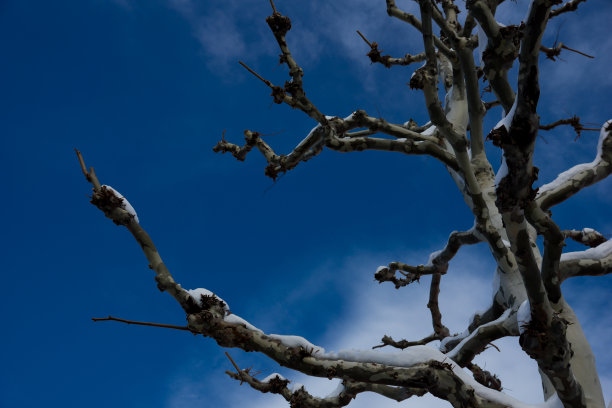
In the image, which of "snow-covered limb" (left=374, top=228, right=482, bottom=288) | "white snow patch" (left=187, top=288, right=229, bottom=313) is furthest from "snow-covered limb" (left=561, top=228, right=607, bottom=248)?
"white snow patch" (left=187, top=288, right=229, bottom=313)

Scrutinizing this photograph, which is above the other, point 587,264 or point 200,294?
point 587,264

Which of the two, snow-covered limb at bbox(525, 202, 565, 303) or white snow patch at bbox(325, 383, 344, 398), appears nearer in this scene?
snow-covered limb at bbox(525, 202, 565, 303)

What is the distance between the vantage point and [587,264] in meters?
4.22

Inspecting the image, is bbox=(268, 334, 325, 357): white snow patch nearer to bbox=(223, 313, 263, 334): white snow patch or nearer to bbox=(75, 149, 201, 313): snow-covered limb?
bbox=(223, 313, 263, 334): white snow patch

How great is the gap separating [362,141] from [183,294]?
8.81 feet

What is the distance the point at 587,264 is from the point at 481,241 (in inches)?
47.3

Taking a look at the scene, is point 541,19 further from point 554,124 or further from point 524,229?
point 554,124

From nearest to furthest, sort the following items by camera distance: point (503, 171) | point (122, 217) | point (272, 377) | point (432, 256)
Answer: point (503, 171)
point (122, 217)
point (272, 377)
point (432, 256)

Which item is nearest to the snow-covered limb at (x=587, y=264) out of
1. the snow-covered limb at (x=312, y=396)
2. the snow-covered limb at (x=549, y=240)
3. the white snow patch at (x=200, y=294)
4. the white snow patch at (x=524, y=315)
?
the snow-covered limb at (x=549, y=240)

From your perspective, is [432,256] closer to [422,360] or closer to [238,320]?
[422,360]

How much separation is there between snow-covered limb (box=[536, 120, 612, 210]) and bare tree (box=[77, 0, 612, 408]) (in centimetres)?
1

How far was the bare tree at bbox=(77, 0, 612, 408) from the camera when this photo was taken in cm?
251

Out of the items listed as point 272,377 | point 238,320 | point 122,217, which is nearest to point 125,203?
point 122,217

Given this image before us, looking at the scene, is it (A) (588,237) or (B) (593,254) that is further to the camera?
(A) (588,237)
